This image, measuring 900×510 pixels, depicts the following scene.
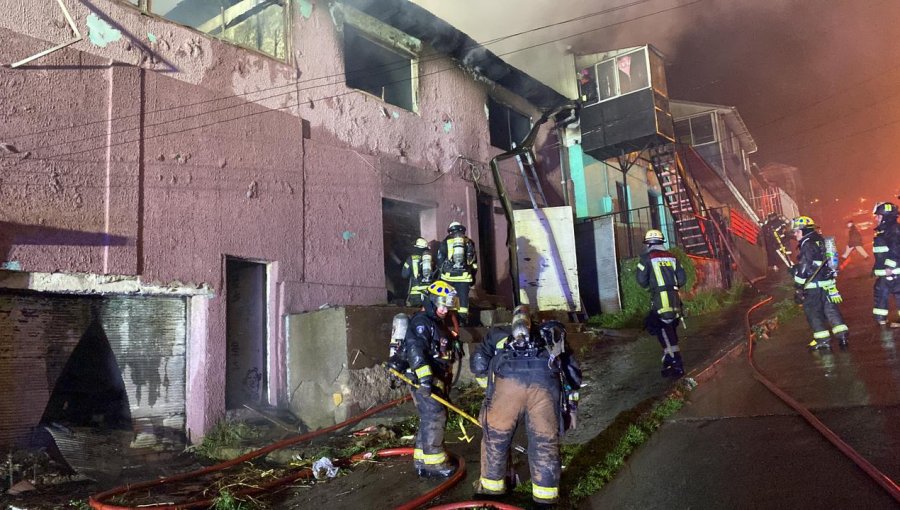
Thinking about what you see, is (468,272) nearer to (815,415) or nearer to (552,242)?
(552,242)

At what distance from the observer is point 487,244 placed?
12.6m

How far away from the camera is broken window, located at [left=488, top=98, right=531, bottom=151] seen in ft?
44.9

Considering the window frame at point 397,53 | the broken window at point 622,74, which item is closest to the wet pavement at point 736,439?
the window frame at point 397,53

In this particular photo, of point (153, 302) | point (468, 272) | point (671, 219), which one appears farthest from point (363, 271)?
point (671, 219)

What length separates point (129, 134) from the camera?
6812 millimetres

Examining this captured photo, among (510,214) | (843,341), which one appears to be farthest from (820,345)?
(510,214)

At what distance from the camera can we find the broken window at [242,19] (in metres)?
8.94

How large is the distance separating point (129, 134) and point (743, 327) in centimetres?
970

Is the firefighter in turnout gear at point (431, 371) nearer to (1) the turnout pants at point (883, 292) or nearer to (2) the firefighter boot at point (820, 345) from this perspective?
(2) the firefighter boot at point (820, 345)

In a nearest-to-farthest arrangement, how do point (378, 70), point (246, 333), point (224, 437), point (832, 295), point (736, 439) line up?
point (736, 439) → point (224, 437) → point (832, 295) → point (246, 333) → point (378, 70)

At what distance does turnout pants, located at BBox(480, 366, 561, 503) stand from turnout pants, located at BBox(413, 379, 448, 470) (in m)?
0.69

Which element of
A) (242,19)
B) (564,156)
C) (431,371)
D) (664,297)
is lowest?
(431,371)

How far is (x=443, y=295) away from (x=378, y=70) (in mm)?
7139

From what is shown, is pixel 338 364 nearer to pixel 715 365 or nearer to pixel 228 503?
pixel 228 503
